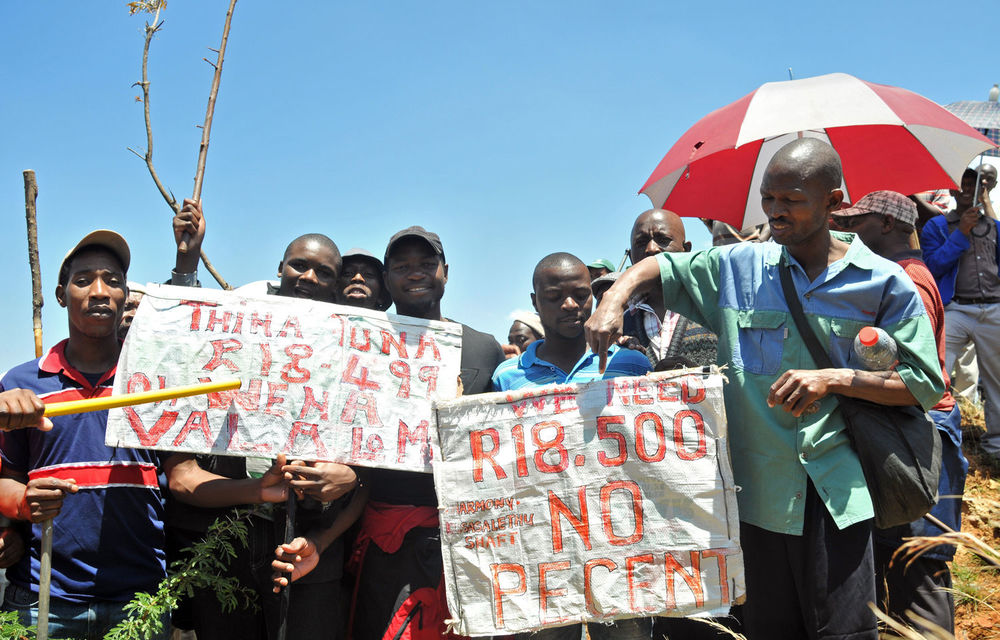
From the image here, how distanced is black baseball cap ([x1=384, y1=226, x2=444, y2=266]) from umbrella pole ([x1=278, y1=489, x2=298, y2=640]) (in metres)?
1.43

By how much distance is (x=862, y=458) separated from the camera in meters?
2.94

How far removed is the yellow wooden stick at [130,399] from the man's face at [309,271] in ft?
3.07

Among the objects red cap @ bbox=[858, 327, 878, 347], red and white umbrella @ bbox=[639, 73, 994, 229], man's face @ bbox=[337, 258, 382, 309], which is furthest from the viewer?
red and white umbrella @ bbox=[639, 73, 994, 229]

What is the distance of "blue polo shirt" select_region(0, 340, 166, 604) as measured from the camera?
3.29 m

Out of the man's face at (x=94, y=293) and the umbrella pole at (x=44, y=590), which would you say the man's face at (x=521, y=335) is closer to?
the man's face at (x=94, y=293)

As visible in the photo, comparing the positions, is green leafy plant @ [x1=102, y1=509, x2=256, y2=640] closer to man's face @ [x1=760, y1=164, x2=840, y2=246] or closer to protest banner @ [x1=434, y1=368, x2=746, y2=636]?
protest banner @ [x1=434, y1=368, x2=746, y2=636]

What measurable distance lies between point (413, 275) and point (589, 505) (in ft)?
5.22

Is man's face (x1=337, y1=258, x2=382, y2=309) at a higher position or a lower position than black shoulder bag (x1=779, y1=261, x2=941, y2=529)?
higher

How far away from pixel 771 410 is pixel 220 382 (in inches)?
87.8

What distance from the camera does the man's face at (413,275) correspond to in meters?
4.19

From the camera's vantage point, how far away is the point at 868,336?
2.86m

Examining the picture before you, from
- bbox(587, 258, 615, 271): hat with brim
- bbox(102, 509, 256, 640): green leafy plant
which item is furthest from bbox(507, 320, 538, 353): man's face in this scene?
bbox(102, 509, 256, 640): green leafy plant

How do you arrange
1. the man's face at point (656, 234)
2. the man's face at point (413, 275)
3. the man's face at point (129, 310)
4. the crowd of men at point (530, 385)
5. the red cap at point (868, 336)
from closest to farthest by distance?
1. the red cap at point (868, 336)
2. the crowd of men at point (530, 385)
3. the man's face at point (413, 275)
4. the man's face at point (129, 310)
5. the man's face at point (656, 234)

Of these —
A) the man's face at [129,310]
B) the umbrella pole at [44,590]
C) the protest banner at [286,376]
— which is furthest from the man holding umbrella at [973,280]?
the umbrella pole at [44,590]
